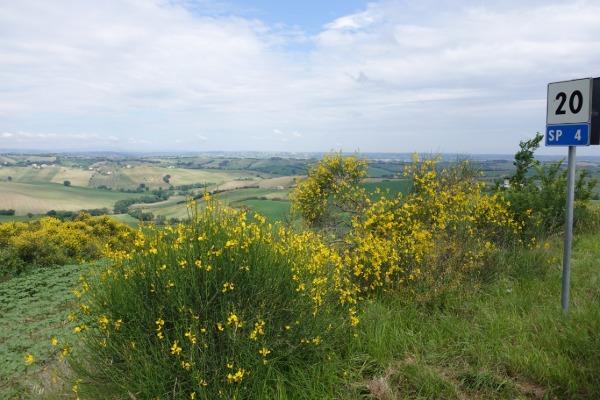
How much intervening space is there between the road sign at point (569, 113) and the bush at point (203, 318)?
3.51 metres

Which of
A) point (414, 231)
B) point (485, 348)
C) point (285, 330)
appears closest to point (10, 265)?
point (285, 330)

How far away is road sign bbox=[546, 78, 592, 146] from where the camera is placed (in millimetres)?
4402

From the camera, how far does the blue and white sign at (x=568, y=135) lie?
4.43 m

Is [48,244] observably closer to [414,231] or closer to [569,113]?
[414,231]

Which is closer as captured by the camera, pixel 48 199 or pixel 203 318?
pixel 203 318

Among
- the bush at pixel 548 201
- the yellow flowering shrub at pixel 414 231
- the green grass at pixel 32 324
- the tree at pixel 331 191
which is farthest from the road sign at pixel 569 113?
the green grass at pixel 32 324

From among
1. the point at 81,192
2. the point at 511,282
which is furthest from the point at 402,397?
the point at 81,192

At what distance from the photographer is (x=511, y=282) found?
233 inches

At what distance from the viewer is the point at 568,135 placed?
4.60 metres

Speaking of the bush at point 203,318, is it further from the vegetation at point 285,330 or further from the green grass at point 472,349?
the green grass at point 472,349

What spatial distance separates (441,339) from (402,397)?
1.08 m

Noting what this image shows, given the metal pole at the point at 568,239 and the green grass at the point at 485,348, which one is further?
the metal pole at the point at 568,239

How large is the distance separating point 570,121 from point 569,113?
10cm

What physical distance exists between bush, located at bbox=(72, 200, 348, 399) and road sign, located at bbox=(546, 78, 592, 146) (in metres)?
3.51
